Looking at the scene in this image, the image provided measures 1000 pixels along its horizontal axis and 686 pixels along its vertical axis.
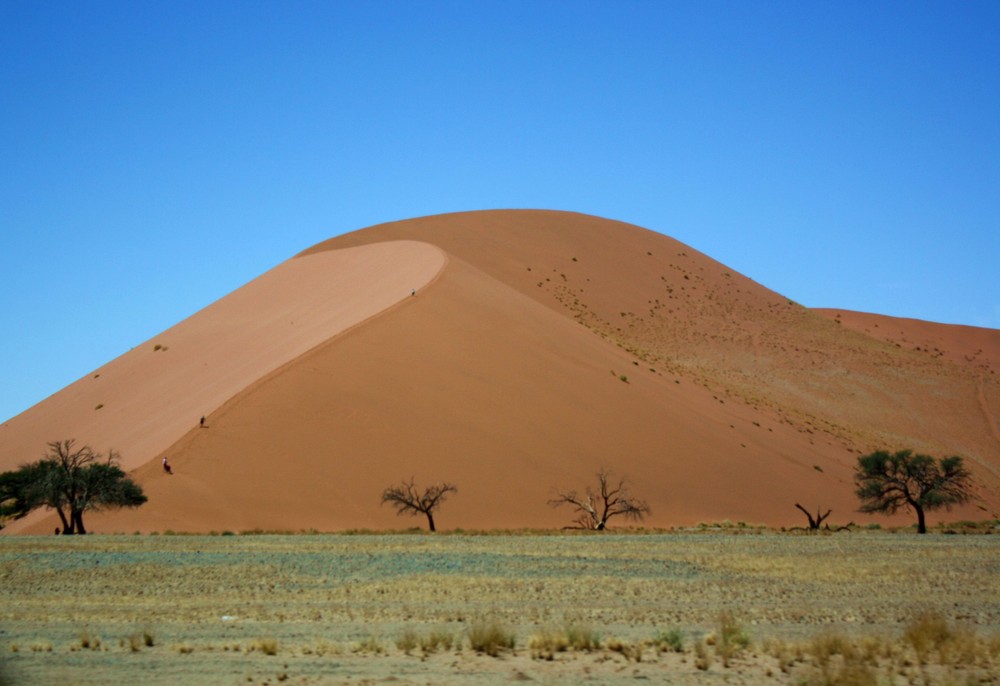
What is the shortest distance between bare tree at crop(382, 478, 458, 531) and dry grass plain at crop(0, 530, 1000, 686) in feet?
24.9

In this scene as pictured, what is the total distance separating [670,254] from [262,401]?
156 ft

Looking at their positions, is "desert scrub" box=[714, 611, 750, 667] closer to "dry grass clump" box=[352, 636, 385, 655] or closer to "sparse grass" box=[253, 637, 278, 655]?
"dry grass clump" box=[352, 636, 385, 655]

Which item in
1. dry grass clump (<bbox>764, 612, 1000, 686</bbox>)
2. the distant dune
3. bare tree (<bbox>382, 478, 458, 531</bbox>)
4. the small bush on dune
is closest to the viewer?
dry grass clump (<bbox>764, 612, 1000, 686</bbox>)

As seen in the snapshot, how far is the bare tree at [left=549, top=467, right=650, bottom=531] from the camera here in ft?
123

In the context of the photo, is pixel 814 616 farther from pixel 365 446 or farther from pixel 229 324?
pixel 229 324

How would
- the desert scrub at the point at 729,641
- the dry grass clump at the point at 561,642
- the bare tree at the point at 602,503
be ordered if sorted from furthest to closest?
the bare tree at the point at 602,503 → the dry grass clump at the point at 561,642 → the desert scrub at the point at 729,641

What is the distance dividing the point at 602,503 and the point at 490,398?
6.29 m

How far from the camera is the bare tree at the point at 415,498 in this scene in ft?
116

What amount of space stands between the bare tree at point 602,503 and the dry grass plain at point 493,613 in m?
9.38

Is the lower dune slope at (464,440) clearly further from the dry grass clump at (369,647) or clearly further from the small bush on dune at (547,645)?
the small bush on dune at (547,645)

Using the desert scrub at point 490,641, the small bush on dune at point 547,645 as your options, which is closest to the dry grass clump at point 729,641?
the small bush on dune at point 547,645

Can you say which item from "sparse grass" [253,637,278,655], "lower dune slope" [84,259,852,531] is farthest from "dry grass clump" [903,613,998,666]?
"lower dune slope" [84,259,852,531]

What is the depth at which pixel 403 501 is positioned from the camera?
35156 millimetres

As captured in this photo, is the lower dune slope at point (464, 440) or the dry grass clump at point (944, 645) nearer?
the dry grass clump at point (944, 645)
